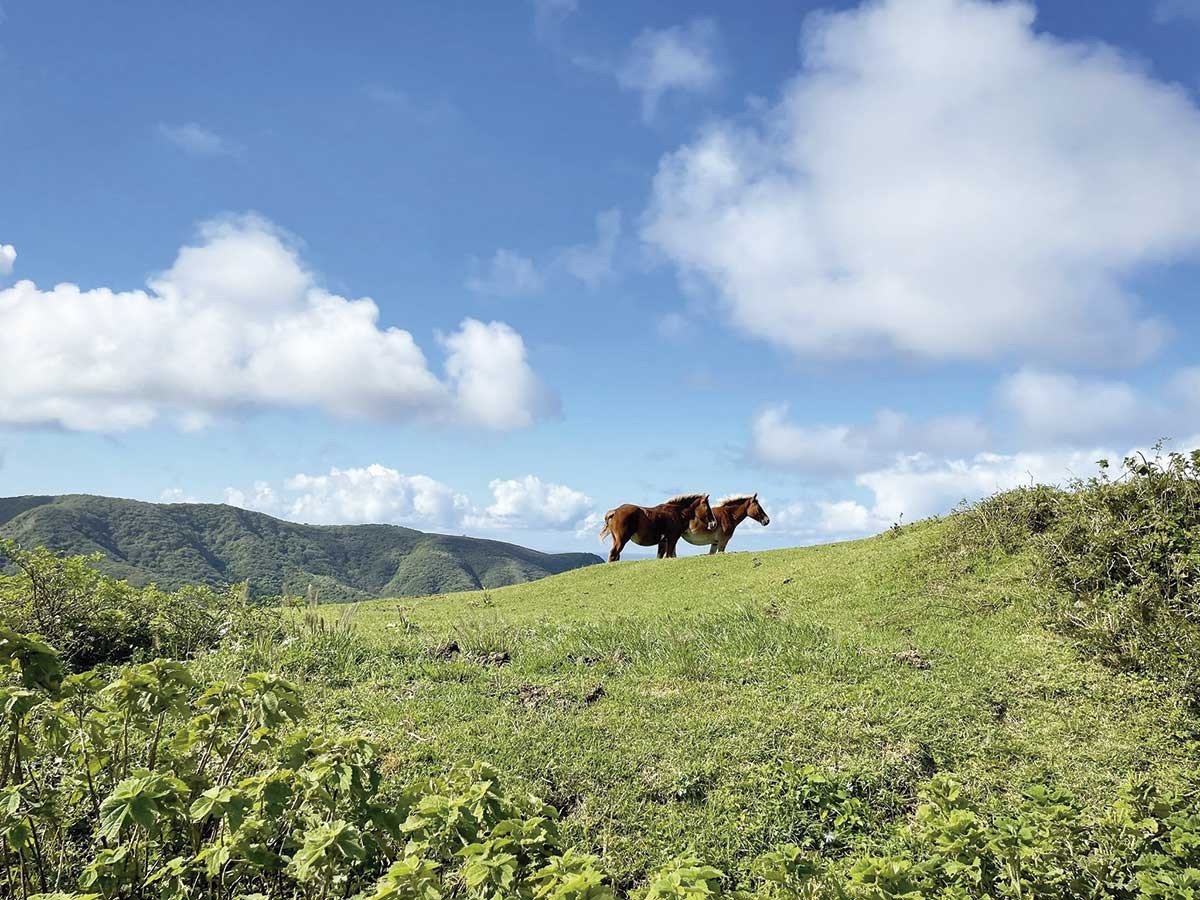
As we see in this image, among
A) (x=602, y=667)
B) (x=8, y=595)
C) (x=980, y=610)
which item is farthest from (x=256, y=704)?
(x=980, y=610)

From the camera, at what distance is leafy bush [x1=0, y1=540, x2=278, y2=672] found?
31.5 ft

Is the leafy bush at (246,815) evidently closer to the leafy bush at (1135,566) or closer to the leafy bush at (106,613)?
the leafy bush at (106,613)

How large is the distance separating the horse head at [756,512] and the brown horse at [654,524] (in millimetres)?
1903

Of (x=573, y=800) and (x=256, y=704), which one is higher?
(x=256, y=704)

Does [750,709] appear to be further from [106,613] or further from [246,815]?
[106,613]

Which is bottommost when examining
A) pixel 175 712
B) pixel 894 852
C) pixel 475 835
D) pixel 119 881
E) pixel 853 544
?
pixel 894 852

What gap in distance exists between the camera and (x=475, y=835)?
3.73 meters

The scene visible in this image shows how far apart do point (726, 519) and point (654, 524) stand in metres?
2.93

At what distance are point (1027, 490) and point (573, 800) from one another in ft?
38.2

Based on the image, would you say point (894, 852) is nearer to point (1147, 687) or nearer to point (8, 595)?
point (1147, 687)

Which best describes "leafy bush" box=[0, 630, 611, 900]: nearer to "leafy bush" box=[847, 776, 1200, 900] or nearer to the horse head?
"leafy bush" box=[847, 776, 1200, 900]

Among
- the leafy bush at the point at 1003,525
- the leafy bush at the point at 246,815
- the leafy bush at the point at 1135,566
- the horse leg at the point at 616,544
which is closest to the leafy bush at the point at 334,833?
the leafy bush at the point at 246,815

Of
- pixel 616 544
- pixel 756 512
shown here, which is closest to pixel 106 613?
pixel 616 544

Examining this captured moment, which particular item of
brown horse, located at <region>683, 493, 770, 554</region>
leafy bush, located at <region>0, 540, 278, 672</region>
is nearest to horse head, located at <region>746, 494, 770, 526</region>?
brown horse, located at <region>683, 493, 770, 554</region>
